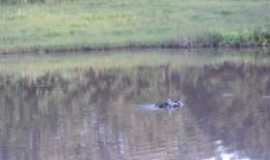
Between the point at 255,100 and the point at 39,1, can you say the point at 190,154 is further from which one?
the point at 39,1

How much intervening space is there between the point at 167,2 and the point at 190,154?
3120cm

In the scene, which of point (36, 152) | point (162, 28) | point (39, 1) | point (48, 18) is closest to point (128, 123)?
point (36, 152)

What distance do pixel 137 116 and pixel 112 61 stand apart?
14255mm

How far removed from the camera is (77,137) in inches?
807

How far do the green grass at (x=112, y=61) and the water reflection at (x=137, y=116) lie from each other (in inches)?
49.5

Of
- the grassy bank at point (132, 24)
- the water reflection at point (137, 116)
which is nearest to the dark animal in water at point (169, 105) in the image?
the water reflection at point (137, 116)

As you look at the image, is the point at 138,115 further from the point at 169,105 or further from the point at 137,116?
the point at 169,105

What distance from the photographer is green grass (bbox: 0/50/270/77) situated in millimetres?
35469

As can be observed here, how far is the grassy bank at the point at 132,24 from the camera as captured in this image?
40875mm

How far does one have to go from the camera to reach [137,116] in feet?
76.1

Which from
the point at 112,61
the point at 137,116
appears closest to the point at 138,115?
the point at 137,116

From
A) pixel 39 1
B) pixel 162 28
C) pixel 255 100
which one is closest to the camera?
pixel 255 100

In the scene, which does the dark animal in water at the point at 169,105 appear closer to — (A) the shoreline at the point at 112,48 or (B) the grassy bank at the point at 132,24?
(A) the shoreline at the point at 112,48

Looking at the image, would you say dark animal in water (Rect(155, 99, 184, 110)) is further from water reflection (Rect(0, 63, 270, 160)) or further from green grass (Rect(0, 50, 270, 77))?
green grass (Rect(0, 50, 270, 77))
